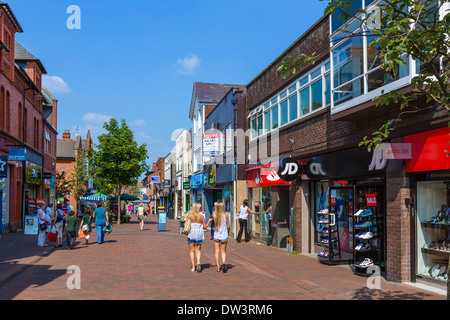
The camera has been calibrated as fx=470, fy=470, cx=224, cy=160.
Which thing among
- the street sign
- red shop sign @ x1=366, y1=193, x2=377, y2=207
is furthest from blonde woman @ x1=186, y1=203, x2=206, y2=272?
the street sign

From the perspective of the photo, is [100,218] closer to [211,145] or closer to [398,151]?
[211,145]

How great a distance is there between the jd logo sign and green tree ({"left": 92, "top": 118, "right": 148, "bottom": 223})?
Result: 25.1 meters

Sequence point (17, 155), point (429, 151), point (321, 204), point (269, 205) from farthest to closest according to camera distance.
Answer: point (17, 155) → point (269, 205) → point (321, 204) → point (429, 151)

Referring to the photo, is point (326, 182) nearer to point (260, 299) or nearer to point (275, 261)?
point (275, 261)

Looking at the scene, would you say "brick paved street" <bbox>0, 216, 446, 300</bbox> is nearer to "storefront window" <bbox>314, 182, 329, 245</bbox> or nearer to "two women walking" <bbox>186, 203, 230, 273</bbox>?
"two women walking" <bbox>186, 203, 230, 273</bbox>

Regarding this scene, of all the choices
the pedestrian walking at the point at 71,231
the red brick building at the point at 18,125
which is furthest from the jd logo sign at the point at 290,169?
the red brick building at the point at 18,125

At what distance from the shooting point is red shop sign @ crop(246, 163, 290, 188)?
58.5ft

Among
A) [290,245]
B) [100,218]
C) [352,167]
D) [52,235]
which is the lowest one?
[290,245]

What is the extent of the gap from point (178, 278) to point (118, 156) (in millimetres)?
29438

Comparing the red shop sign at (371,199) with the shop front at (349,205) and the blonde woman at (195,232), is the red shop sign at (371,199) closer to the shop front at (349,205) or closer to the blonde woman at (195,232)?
the shop front at (349,205)

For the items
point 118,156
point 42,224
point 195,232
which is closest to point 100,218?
point 42,224

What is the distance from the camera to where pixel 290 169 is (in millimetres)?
15469

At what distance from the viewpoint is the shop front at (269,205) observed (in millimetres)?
18078
